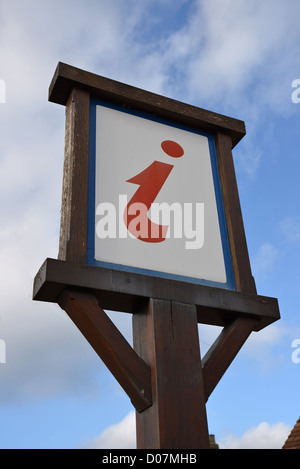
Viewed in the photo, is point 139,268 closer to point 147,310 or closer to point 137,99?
point 147,310

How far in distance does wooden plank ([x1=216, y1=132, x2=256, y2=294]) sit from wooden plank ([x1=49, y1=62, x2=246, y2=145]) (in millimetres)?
105

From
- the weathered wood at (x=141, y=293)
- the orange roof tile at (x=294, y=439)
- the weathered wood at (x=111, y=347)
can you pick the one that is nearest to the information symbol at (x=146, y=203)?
the weathered wood at (x=141, y=293)

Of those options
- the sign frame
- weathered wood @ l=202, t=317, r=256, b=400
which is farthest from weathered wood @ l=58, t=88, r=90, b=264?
weathered wood @ l=202, t=317, r=256, b=400

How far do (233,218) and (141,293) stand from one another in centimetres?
100

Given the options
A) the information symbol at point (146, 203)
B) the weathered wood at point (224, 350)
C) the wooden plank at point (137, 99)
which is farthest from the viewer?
the wooden plank at point (137, 99)

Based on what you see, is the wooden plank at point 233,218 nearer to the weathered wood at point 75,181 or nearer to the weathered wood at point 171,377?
the weathered wood at point 171,377

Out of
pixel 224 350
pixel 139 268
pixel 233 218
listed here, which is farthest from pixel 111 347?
pixel 233 218

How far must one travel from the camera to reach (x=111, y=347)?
2447mm

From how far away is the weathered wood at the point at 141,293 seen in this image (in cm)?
249

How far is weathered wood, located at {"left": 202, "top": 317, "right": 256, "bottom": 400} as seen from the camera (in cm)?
265

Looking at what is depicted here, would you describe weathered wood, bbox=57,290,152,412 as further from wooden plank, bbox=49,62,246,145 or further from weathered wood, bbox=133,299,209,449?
wooden plank, bbox=49,62,246,145

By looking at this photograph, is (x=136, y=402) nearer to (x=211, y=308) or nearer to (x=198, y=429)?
(x=198, y=429)

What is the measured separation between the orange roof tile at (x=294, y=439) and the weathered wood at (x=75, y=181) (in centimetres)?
432
